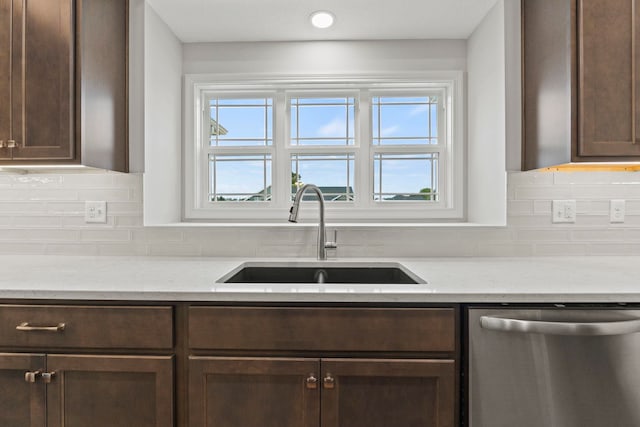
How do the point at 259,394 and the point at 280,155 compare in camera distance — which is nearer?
the point at 259,394

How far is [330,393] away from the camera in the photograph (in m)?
1.17

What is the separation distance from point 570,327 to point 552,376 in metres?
0.17

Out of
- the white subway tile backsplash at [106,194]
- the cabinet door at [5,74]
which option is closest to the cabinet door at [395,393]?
the white subway tile backsplash at [106,194]

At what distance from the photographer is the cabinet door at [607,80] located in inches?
57.3

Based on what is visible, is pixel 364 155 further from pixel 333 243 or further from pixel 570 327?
pixel 570 327

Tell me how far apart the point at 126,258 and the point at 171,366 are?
89 cm

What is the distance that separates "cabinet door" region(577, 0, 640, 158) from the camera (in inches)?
57.3

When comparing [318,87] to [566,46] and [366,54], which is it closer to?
[366,54]

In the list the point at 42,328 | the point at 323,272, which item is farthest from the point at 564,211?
the point at 42,328

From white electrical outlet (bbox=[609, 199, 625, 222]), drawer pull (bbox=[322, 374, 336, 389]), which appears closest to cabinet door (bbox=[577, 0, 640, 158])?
white electrical outlet (bbox=[609, 199, 625, 222])

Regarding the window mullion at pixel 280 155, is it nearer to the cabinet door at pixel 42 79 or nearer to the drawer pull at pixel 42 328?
Result: the cabinet door at pixel 42 79

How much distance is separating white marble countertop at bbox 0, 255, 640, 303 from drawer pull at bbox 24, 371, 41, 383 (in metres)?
0.24

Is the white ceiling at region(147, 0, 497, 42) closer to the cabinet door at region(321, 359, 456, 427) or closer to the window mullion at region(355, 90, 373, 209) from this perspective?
the window mullion at region(355, 90, 373, 209)

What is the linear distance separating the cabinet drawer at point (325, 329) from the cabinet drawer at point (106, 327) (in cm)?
11
